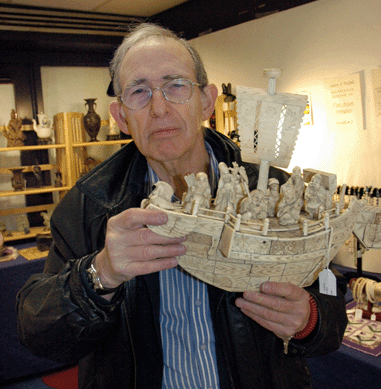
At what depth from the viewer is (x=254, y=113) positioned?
1.08 m

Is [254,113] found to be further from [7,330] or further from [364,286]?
[7,330]

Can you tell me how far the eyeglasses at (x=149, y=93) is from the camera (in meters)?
1.38

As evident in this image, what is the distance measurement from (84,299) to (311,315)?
2.44 feet

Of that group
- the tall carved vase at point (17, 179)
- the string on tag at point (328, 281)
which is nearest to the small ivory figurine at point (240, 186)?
the string on tag at point (328, 281)

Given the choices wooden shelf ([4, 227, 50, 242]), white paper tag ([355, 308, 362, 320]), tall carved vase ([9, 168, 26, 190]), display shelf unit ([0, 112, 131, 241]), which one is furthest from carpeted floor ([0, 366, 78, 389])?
white paper tag ([355, 308, 362, 320])

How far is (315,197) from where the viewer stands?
111cm

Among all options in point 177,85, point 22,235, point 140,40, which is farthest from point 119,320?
point 22,235

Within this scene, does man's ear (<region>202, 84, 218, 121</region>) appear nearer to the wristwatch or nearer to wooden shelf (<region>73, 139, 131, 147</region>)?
the wristwatch

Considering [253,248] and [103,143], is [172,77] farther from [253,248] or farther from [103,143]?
[103,143]

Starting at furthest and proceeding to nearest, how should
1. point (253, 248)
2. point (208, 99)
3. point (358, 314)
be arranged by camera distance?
point (358, 314)
point (208, 99)
point (253, 248)

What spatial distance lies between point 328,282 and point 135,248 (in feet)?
1.72

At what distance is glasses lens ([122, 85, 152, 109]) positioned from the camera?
54.4 inches

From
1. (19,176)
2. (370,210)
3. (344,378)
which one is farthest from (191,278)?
(19,176)

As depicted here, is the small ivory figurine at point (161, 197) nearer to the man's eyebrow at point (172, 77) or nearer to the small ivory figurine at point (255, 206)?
the small ivory figurine at point (255, 206)
